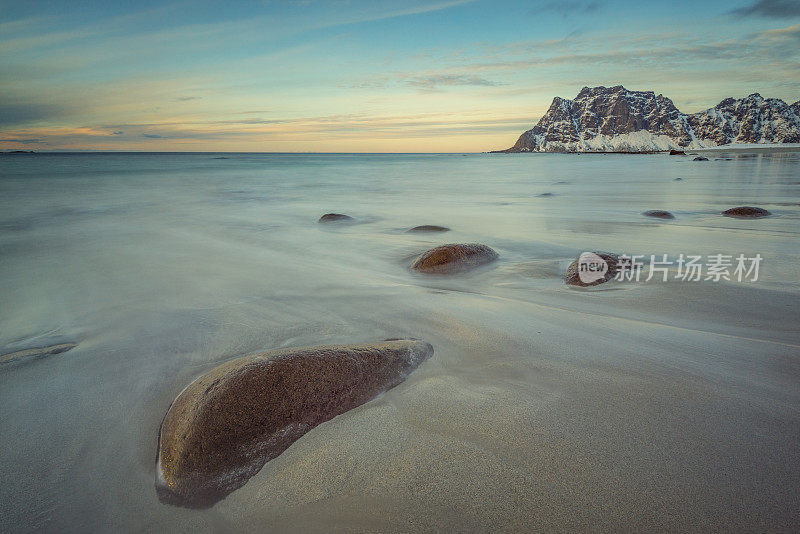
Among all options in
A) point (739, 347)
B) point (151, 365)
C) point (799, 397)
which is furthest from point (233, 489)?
point (739, 347)

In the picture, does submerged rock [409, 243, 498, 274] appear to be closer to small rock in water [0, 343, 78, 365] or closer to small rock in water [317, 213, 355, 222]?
small rock in water [0, 343, 78, 365]

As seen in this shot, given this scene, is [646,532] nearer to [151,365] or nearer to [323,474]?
[323,474]

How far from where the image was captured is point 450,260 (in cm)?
480

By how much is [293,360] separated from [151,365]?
3.95ft

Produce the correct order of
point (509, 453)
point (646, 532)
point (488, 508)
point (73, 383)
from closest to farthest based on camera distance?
point (646, 532)
point (488, 508)
point (509, 453)
point (73, 383)

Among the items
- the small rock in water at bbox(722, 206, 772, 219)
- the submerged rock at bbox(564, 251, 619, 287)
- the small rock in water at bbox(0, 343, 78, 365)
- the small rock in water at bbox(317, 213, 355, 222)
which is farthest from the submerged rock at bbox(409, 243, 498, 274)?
the small rock in water at bbox(722, 206, 772, 219)

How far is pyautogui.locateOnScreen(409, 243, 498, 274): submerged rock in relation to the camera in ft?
15.6

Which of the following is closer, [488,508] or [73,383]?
[488,508]

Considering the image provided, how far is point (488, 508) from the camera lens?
62.4 inches

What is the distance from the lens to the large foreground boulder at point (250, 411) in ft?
5.79

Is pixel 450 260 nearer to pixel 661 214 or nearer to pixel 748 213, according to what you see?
pixel 661 214

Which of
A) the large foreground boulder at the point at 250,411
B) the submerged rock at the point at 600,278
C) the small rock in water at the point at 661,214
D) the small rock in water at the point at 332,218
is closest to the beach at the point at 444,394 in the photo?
the large foreground boulder at the point at 250,411

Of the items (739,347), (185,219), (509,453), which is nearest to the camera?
(509,453)

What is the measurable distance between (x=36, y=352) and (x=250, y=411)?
208 cm
